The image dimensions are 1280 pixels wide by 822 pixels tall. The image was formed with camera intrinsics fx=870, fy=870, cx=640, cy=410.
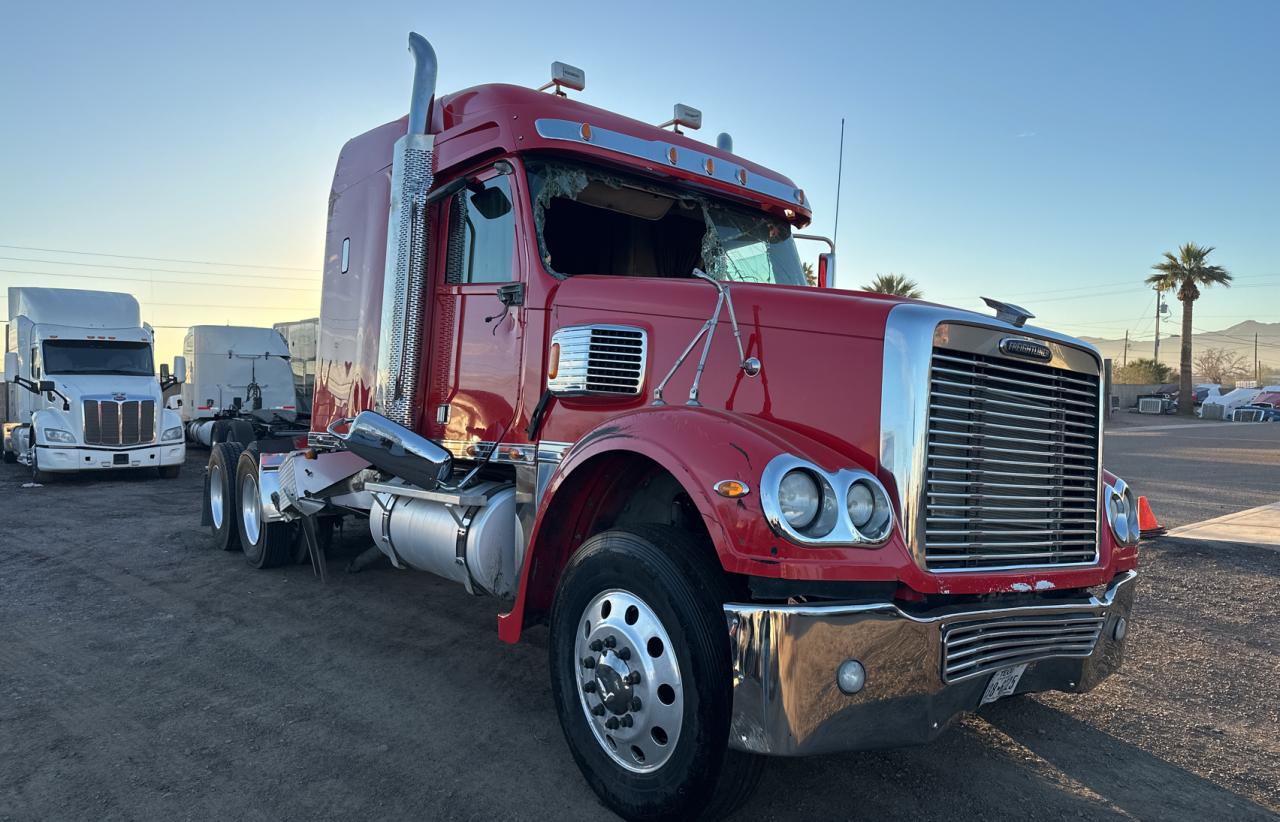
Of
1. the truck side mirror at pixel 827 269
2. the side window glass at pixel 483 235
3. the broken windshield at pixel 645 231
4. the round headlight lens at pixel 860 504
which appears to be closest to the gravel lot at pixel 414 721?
the round headlight lens at pixel 860 504

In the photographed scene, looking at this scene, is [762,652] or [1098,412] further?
[1098,412]

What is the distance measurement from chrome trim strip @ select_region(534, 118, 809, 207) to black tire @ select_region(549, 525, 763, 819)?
2.26 m

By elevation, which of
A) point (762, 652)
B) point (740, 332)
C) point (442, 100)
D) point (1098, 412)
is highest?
point (442, 100)

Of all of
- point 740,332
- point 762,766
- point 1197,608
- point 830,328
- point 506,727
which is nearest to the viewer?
point 762,766

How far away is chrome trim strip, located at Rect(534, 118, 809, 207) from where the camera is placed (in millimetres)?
4523

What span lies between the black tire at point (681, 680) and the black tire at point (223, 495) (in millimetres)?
→ 5811

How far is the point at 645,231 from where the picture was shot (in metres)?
5.07

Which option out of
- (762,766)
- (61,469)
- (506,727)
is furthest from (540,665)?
(61,469)

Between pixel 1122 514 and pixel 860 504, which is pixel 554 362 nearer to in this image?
pixel 860 504

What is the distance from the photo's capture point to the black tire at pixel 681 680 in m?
2.88

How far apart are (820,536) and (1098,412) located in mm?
1610

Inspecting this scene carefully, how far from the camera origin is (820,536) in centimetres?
286

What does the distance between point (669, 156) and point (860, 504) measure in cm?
263

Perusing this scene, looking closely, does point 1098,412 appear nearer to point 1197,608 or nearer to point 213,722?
point 1197,608
